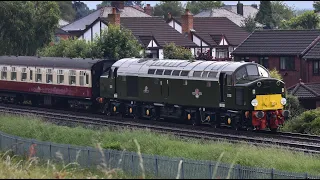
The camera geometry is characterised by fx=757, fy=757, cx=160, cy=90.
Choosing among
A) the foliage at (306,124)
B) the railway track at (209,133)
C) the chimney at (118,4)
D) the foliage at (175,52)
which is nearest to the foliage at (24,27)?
the foliage at (175,52)

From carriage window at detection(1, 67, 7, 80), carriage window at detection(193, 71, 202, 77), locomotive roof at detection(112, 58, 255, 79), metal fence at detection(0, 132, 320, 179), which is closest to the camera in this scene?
metal fence at detection(0, 132, 320, 179)

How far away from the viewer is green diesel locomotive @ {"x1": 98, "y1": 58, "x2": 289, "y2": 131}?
35.8m

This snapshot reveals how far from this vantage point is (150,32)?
77875 millimetres

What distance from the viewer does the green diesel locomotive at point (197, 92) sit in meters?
35.8

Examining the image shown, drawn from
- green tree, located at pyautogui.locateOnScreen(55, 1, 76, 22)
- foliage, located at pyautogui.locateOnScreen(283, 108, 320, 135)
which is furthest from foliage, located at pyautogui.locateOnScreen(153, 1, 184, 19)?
foliage, located at pyautogui.locateOnScreen(283, 108, 320, 135)

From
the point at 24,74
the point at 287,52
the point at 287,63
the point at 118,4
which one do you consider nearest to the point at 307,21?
the point at 118,4

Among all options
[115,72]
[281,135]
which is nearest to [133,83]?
[115,72]

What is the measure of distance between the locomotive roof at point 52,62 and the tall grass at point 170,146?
9.41m

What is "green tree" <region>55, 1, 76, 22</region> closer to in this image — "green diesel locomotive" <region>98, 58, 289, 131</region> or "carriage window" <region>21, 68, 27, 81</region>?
"carriage window" <region>21, 68, 27, 81</region>

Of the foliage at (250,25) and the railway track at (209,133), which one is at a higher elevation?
the foliage at (250,25)

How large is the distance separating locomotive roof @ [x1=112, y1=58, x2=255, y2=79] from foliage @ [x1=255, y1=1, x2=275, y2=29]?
7096cm

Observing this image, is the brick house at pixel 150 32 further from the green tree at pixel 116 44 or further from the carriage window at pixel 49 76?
the carriage window at pixel 49 76

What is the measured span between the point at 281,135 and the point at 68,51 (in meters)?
34.6

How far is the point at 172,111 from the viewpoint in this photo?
40438 mm
